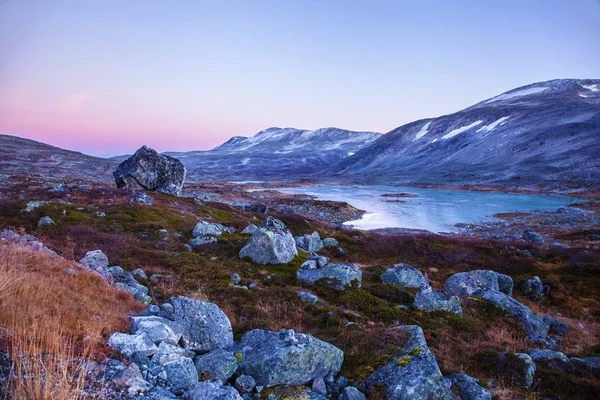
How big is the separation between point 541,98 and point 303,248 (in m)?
205

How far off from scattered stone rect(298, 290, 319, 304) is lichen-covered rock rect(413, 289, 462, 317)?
4.00 metres


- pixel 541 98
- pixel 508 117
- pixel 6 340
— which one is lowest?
pixel 6 340

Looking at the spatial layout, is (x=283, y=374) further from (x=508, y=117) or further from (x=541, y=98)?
(x=541, y=98)

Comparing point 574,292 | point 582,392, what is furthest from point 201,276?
point 574,292

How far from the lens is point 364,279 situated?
18.7m

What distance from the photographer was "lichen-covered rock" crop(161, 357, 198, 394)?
21.2ft

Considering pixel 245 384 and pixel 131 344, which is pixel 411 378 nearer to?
pixel 245 384

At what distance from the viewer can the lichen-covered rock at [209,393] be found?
6.08 meters

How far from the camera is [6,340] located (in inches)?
224

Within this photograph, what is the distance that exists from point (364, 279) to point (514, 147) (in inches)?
5484

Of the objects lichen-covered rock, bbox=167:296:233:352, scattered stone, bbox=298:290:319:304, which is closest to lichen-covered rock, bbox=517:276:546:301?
scattered stone, bbox=298:290:319:304

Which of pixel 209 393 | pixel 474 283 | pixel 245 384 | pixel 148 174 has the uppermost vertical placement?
pixel 148 174

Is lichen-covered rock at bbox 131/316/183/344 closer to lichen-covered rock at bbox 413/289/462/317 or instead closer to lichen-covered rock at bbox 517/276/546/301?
lichen-covered rock at bbox 413/289/462/317

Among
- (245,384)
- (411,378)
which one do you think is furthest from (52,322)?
(411,378)
